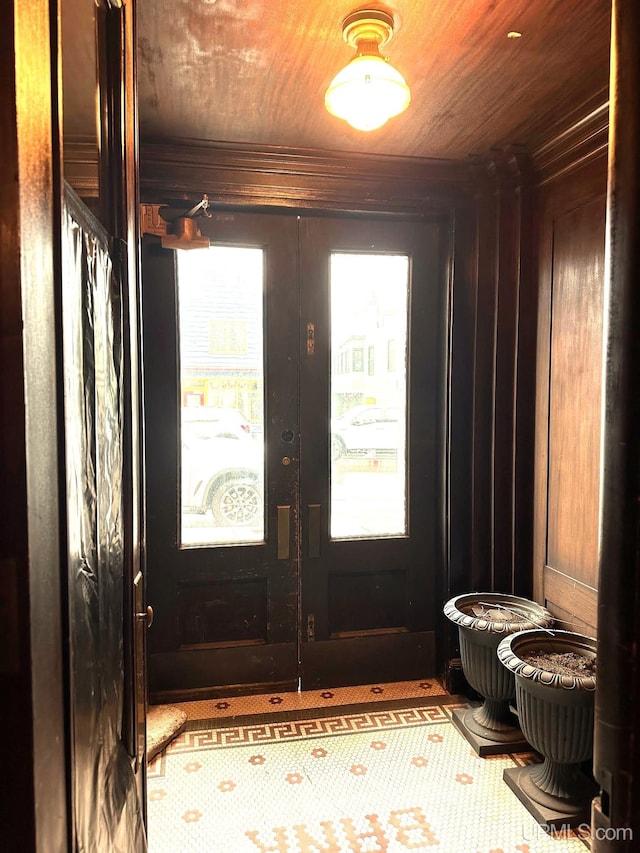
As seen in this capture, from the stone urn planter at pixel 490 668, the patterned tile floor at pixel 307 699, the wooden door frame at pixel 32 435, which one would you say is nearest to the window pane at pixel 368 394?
the stone urn planter at pixel 490 668

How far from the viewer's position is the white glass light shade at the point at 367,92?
1710 millimetres

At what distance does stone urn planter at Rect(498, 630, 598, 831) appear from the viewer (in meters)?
1.98

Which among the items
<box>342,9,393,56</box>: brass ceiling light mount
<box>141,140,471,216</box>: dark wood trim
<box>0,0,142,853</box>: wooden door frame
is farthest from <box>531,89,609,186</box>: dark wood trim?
<box>0,0,142,853</box>: wooden door frame

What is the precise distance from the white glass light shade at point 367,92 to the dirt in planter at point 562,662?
1957 millimetres

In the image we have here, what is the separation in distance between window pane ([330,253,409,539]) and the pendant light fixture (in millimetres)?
951

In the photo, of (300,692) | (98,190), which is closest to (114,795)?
→ (98,190)

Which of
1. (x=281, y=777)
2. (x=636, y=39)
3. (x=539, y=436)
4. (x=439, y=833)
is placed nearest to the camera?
(x=636, y=39)

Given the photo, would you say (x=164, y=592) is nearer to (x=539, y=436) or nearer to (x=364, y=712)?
(x=364, y=712)

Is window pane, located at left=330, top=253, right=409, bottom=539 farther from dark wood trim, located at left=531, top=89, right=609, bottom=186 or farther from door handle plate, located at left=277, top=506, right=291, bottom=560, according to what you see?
dark wood trim, located at left=531, top=89, right=609, bottom=186

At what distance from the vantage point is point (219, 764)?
2316 millimetres

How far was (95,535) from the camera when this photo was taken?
912 millimetres

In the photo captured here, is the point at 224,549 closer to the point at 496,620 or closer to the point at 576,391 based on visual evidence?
the point at 496,620

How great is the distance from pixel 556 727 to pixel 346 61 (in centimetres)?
231

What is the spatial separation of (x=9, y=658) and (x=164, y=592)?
2.30m
